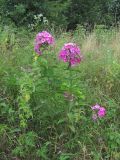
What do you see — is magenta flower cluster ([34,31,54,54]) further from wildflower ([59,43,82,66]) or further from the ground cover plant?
wildflower ([59,43,82,66])

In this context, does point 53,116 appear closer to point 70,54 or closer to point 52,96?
point 52,96

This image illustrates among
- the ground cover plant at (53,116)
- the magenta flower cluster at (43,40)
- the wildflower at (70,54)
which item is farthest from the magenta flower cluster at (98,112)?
the magenta flower cluster at (43,40)

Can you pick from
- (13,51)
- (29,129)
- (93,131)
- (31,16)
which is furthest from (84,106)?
(31,16)

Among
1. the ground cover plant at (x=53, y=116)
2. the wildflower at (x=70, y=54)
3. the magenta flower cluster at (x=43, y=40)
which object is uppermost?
the magenta flower cluster at (x=43, y=40)

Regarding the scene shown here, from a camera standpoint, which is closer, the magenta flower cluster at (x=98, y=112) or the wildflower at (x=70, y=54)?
the wildflower at (x=70, y=54)

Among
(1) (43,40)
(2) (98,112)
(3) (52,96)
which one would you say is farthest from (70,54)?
(2) (98,112)

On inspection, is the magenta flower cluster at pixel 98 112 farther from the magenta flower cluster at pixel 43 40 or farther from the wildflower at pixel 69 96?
the magenta flower cluster at pixel 43 40

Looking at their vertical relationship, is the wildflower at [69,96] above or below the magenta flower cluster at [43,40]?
below

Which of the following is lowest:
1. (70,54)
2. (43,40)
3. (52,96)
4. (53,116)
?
(53,116)

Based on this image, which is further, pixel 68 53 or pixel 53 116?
pixel 53 116

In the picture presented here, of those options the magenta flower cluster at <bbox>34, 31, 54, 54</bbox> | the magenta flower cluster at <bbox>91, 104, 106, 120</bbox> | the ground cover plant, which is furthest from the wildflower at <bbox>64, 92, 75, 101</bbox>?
the magenta flower cluster at <bbox>34, 31, 54, 54</bbox>

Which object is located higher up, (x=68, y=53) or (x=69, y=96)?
(x=68, y=53)

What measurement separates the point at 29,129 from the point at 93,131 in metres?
0.57

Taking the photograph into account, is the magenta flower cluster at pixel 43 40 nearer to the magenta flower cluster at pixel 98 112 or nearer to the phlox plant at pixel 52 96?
Answer: the phlox plant at pixel 52 96
